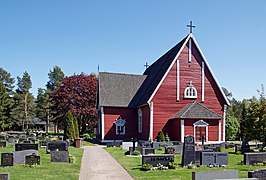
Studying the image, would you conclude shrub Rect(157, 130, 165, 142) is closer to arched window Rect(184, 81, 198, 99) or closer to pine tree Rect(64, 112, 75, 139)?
arched window Rect(184, 81, 198, 99)

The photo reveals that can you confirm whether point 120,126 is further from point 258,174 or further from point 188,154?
point 258,174

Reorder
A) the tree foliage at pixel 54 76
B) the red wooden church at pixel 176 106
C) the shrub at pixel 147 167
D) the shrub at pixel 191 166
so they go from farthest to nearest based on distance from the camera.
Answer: the tree foliage at pixel 54 76
the red wooden church at pixel 176 106
the shrub at pixel 191 166
the shrub at pixel 147 167

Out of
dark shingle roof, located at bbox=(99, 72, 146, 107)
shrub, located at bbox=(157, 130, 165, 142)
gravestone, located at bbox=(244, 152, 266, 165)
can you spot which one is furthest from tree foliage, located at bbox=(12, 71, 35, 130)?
gravestone, located at bbox=(244, 152, 266, 165)

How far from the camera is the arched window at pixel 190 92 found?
37219mm

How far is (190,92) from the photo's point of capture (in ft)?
123

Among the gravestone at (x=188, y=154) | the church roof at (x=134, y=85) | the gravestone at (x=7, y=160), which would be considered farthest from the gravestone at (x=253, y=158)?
the church roof at (x=134, y=85)

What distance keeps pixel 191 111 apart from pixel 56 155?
67.5ft

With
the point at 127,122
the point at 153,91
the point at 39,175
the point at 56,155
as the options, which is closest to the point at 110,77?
the point at 127,122

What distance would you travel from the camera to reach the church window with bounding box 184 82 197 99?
37.2 m

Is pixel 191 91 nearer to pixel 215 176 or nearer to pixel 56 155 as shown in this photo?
pixel 56 155

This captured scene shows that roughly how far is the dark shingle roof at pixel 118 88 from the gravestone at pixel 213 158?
2427 centimetres

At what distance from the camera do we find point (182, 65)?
37.0 m

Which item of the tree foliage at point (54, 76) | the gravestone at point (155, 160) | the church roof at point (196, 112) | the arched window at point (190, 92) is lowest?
the gravestone at point (155, 160)

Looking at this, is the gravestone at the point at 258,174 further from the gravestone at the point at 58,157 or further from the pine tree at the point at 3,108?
the pine tree at the point at 3,108
